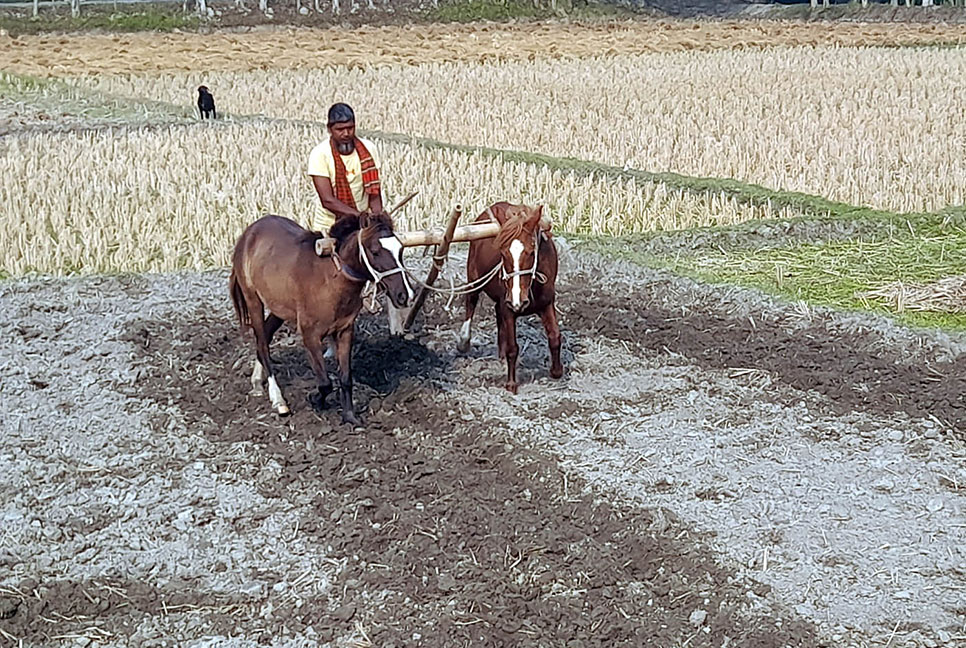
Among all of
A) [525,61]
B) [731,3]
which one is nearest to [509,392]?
[525,61]

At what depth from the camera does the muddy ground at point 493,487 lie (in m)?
5.21

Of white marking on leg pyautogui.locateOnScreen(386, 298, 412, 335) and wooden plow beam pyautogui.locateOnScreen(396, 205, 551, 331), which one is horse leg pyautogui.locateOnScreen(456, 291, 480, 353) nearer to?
white marking on leg pyautogui.locateOnScreen(386, 298, 412, 335)

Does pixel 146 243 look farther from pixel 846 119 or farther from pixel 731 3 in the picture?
pixel 731 3

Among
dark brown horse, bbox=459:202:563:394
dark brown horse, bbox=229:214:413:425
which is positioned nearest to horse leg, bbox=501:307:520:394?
dark brown horse, bbox=459:202:563:394

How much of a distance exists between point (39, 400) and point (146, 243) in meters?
4.09

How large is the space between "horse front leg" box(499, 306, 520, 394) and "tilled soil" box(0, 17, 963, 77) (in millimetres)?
24760

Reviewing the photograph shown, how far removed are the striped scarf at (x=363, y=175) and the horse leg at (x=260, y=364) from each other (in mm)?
906

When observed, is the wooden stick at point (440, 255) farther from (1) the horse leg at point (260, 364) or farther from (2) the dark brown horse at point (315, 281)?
(1) the horse leg at point (260, 364)

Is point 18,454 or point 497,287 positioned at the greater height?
point 497,287

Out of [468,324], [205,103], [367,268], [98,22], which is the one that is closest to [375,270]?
Answer: [367,268]

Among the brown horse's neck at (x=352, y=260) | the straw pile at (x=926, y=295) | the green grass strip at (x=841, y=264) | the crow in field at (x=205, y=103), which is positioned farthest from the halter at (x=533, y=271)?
the crow in field at (x=205, y=103)

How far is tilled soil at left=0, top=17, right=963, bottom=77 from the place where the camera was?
32688 millimetres

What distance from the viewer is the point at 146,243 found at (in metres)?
11.7

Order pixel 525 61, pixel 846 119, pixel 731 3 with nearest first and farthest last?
1. pixel 846 119
2. pixel 525 61
3. pixel 731 3
